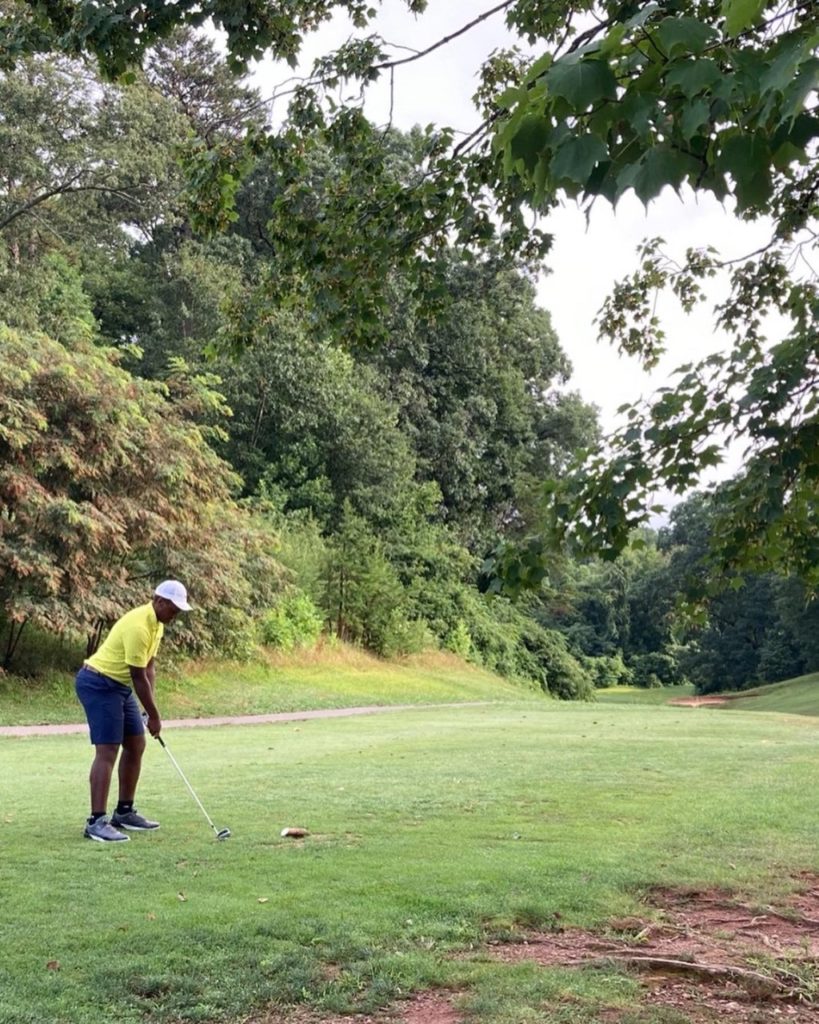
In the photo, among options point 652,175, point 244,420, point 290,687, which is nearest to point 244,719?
point 290,687

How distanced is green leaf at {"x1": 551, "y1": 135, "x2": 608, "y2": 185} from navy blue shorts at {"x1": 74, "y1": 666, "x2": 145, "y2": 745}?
539 cm

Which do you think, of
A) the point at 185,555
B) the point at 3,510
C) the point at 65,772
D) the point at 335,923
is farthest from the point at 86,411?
the point at 335,923

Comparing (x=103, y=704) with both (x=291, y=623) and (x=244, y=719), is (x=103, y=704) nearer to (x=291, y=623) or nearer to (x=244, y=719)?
(x=244, y=719)

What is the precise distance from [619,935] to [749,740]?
12.8 m

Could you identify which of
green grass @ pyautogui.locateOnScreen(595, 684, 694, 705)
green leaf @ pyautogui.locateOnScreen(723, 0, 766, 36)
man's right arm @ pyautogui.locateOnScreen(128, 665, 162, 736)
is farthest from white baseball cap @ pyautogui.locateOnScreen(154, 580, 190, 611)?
green grass @ pyautogui.locateOnScreen(595, 684, 694, 705)

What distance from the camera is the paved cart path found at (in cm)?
1770

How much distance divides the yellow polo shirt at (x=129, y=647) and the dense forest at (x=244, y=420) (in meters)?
1.99

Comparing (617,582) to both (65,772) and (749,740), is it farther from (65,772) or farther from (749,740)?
(65,772)

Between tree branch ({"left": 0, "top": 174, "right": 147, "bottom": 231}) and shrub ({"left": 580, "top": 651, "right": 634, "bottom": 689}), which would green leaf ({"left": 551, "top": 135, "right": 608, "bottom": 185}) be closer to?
tree branch ({"left": 0, "top": 174, "right": 147, "bottom": 231})

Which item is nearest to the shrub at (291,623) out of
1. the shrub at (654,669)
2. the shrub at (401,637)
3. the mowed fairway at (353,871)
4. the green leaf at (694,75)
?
the shrub at (401,637)

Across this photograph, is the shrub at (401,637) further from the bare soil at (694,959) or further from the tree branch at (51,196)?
the bare soil at (694,959)

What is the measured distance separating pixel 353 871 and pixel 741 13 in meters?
4.96

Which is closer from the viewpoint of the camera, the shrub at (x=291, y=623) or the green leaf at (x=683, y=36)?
the green leaf at (x=683, y=36)

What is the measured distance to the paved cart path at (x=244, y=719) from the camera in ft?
58.1
